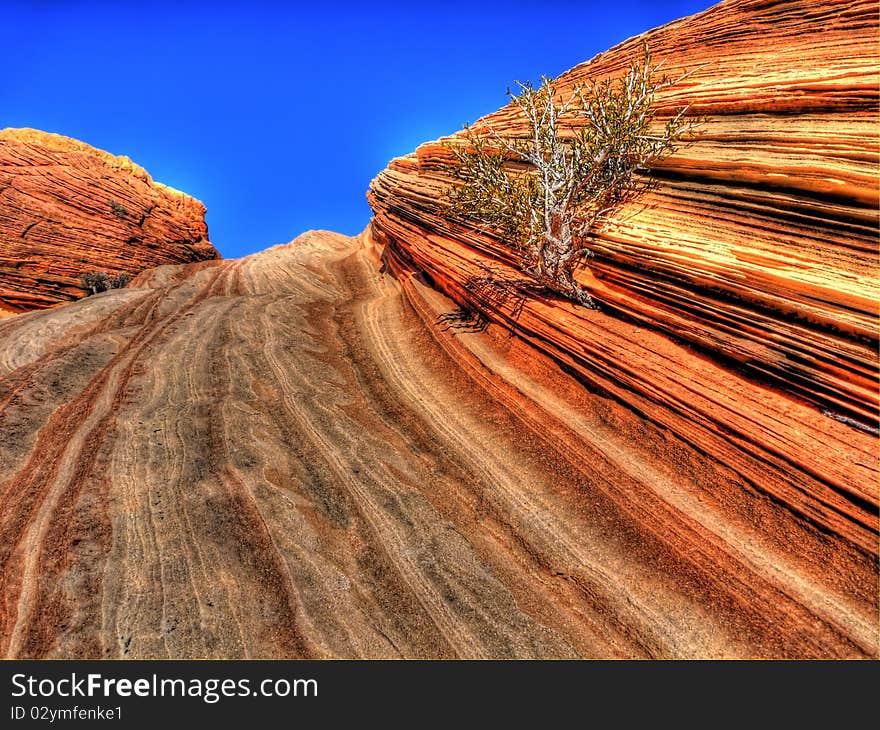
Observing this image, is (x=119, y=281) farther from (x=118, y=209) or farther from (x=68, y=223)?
(x=118, y=209)

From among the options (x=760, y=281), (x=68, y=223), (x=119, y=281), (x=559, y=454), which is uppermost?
(x=68, y=223)

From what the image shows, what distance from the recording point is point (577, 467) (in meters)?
8.23

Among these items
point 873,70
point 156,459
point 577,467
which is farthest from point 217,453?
point 873,70

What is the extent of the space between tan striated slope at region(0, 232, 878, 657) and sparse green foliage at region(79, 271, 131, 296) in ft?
52.0

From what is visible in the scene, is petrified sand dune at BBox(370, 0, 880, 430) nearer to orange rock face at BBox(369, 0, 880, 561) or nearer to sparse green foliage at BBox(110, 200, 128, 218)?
orange rock face at BBox(369, 0, 880, 561)

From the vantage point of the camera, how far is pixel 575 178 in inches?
445

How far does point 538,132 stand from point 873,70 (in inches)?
234

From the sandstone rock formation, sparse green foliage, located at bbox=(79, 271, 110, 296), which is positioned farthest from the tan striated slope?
sparse green foliage, located at bbox=(79, 271, 110, 296)

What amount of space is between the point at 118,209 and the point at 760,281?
3087cm

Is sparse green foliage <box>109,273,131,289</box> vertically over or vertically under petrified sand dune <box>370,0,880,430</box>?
over

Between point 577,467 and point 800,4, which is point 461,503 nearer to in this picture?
point 577,467

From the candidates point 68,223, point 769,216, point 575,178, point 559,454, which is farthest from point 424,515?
point 68,223

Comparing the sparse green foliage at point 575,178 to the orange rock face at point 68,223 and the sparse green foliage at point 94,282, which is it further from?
the orange rock face at point 68,223

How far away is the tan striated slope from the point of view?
5.85 m
